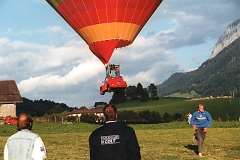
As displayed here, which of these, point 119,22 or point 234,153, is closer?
point 234,153

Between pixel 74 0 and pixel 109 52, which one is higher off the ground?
pixel 74 0

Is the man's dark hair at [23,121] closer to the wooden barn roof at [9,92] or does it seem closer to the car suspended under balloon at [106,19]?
the car suspended under balloon at [106,19]

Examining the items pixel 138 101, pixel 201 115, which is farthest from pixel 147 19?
pixel 138 101

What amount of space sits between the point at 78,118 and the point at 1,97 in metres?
15.5

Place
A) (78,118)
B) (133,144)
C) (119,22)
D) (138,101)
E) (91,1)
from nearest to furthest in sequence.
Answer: (133,144), (91,1), (119,22), (78,118), (138,101)

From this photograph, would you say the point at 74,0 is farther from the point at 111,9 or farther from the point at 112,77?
the point at 112,77

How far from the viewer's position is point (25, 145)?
6352 millimetres

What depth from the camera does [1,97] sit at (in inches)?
2980

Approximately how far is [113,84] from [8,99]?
50.2 metres

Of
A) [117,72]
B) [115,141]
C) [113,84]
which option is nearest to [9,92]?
[117,72]

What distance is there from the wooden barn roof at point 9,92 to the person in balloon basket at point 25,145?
232 feet

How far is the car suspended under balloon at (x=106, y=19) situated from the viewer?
2748cm

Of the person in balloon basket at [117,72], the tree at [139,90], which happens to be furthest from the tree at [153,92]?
the person in balloon basket at [117,72]

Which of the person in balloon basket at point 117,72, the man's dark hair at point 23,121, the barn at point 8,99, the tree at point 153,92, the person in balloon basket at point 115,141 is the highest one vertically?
the tree at point 153,92
